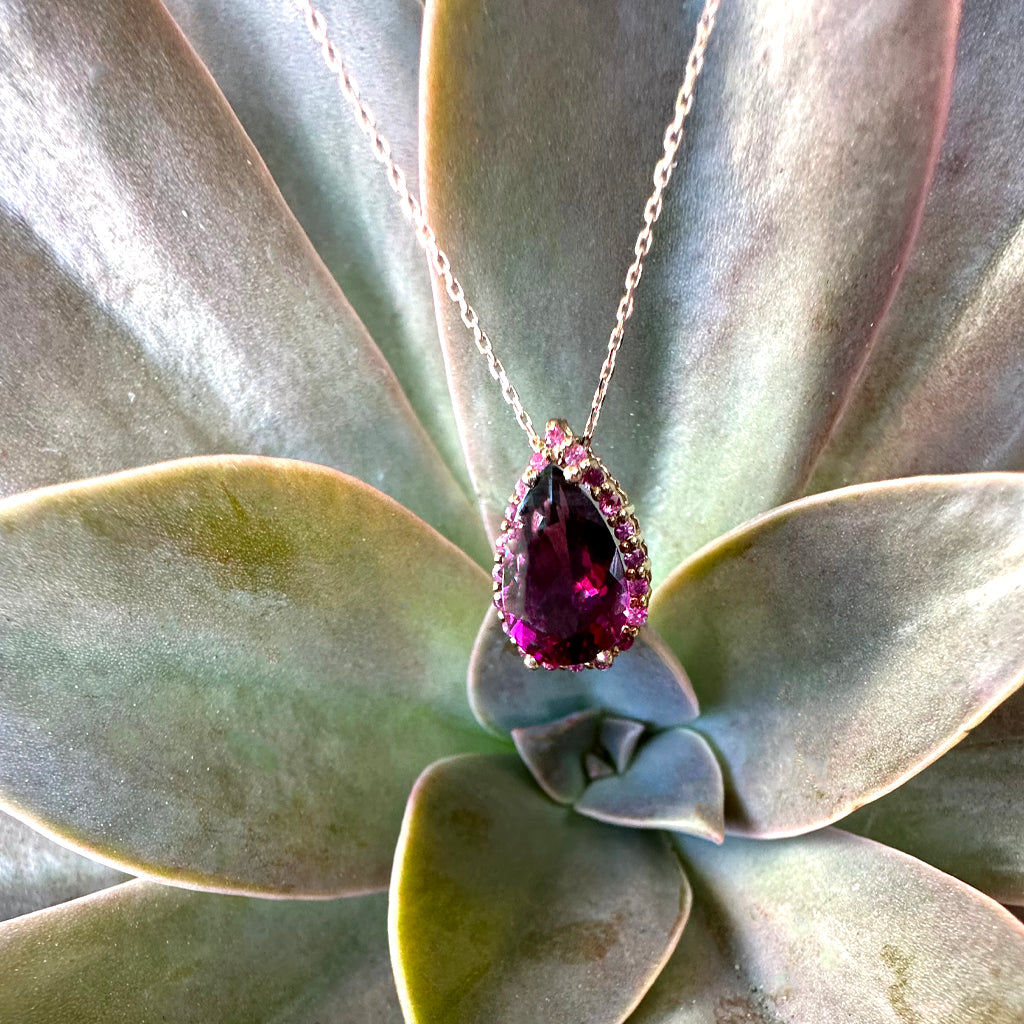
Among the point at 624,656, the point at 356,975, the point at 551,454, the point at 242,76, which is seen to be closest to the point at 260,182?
the point at 242,76

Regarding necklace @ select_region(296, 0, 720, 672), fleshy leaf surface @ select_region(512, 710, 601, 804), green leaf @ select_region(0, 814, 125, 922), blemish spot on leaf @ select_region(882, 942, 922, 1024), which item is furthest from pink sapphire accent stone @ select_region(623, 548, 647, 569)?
green leaf @ select_region(0, 814, 125, 922)

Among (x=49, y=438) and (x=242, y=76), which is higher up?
(x=242, y=76)

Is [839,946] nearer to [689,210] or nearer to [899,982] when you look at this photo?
[899,982]

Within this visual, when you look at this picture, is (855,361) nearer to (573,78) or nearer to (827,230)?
(827,230)

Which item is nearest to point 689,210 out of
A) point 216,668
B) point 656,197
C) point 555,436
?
point 656,197

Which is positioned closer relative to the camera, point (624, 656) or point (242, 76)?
point (624, 656)

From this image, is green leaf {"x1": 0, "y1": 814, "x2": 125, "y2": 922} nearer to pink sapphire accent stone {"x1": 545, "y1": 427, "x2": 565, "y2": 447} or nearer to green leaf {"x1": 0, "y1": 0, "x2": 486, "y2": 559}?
green leaf {"x1": 0, "y1": 0, "x2": 486, "y2": 559}
